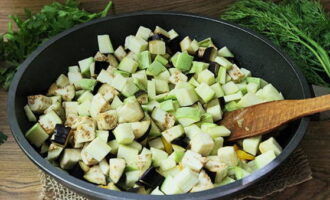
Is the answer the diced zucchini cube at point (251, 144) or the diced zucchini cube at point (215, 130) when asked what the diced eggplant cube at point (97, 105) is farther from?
the diced zucchini cube at point (251, 144)

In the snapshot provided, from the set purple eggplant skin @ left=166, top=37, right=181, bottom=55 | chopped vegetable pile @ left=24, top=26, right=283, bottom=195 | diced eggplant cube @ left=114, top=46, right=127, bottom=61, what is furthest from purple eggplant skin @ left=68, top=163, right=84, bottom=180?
purple eggplant skin @ left=166, top=37, right=181, bottom=55

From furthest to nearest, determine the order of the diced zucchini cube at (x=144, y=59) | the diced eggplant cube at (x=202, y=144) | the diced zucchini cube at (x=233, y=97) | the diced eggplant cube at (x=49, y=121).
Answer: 1. the diced zucchini cube at (x=144, y=59)
2. the diced zucchini cube at (x=233, y=97)
3. the diced eggplant cube at (x=49, y=121)
4. the diced eggplant cube at (x=202, y=144)

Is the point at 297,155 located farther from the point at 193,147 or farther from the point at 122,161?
the point at 122,161

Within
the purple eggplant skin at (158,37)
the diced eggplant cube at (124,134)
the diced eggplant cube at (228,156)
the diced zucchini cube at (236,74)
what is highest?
the purple eggplant skin at (158,37)

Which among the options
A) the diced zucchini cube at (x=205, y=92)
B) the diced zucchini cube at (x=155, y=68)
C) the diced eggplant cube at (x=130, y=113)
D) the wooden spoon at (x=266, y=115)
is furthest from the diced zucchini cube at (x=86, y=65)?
the wooden spoon at (x=266, y=115)

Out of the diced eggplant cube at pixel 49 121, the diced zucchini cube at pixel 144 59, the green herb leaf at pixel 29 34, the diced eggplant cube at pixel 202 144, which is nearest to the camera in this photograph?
the diced eggplant cube at pixel 202 144

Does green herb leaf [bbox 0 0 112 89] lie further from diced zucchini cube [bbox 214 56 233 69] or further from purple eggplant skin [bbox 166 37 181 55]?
diced zucchini cube [bbox 214 56 233 69]

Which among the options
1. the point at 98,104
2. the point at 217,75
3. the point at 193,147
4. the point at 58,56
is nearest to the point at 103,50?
the point at 58,56

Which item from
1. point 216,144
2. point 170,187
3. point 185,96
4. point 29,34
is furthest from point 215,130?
point 29,34
